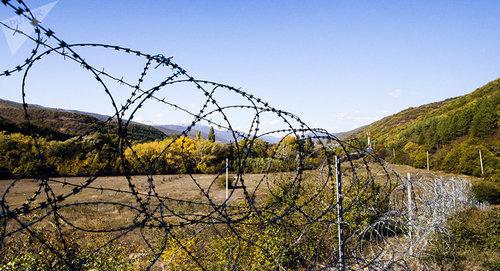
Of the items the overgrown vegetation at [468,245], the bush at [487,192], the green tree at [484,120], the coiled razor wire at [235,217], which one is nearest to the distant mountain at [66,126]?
the coiled razor wire at [235,217]

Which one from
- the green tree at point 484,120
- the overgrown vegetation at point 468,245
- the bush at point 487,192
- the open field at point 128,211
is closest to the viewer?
the overgrown vegetation at point 468,245

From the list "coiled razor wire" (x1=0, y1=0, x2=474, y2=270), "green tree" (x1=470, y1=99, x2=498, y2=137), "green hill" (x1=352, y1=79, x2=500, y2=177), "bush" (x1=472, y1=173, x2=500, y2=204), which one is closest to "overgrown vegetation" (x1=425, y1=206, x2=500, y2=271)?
"coiled razor wire" (x1=0, y1=0, x2=474, y2=270)

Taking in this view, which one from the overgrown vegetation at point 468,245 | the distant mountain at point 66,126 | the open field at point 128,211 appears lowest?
the open field at point 128,211

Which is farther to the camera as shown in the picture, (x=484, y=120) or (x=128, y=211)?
(x=484, y=120)

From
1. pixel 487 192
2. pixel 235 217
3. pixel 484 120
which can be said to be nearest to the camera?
pixel 235 217

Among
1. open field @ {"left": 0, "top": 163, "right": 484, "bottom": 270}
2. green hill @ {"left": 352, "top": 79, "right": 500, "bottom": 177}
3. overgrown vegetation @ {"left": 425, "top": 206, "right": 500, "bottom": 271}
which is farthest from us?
green hill @ {"left": 352, "top": 79, "right": 500, "bottom": 177}

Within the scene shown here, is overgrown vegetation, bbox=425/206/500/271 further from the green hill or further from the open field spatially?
the green hill

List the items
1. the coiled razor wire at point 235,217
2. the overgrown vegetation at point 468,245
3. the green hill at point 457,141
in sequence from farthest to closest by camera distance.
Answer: the green hill at point 457,141 < the overgrown vegetation at point 468,245 < the coiled razor wire at point 235,217

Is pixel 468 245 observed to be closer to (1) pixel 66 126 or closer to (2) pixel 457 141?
(2) pixel 457 141

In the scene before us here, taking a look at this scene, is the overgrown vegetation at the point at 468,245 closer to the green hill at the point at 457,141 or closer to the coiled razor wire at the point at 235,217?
the coiled razor wire at the point at 235,217

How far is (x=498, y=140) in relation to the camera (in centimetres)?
3175

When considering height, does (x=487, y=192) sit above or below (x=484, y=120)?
below

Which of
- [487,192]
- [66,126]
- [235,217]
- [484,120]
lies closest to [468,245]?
[235,217]

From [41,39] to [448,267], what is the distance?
334 inches
